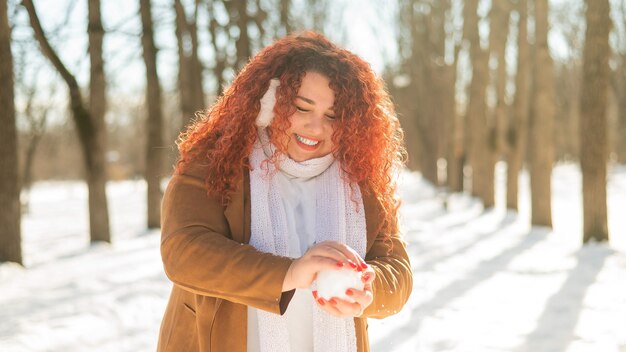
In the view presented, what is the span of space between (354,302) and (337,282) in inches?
3.1

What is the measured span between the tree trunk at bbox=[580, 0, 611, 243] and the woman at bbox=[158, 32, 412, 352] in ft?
23.3

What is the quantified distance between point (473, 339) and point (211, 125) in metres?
3.48

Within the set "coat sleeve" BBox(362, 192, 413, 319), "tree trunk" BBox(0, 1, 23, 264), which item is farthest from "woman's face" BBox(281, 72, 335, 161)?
"tree trunk" BBox(0, 1, 23, 264)

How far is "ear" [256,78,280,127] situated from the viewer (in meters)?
1.86

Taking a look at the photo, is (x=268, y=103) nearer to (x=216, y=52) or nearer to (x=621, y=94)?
(x=216, y=52)

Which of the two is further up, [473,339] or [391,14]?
[391,14]

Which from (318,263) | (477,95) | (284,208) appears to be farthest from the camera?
(477,95)

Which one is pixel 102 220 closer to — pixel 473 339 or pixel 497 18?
pixel 473 339

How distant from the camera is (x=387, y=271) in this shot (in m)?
1.77

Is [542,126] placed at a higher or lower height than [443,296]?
higher

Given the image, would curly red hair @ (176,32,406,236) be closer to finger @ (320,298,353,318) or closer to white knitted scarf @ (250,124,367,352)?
A: white knitted scarf @ (250,124,367,352)

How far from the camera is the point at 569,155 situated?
39.8 metres

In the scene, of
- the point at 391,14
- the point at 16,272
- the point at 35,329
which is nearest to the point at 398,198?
the point at 35,329

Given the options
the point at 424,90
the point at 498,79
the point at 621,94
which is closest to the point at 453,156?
the point at 424,90
